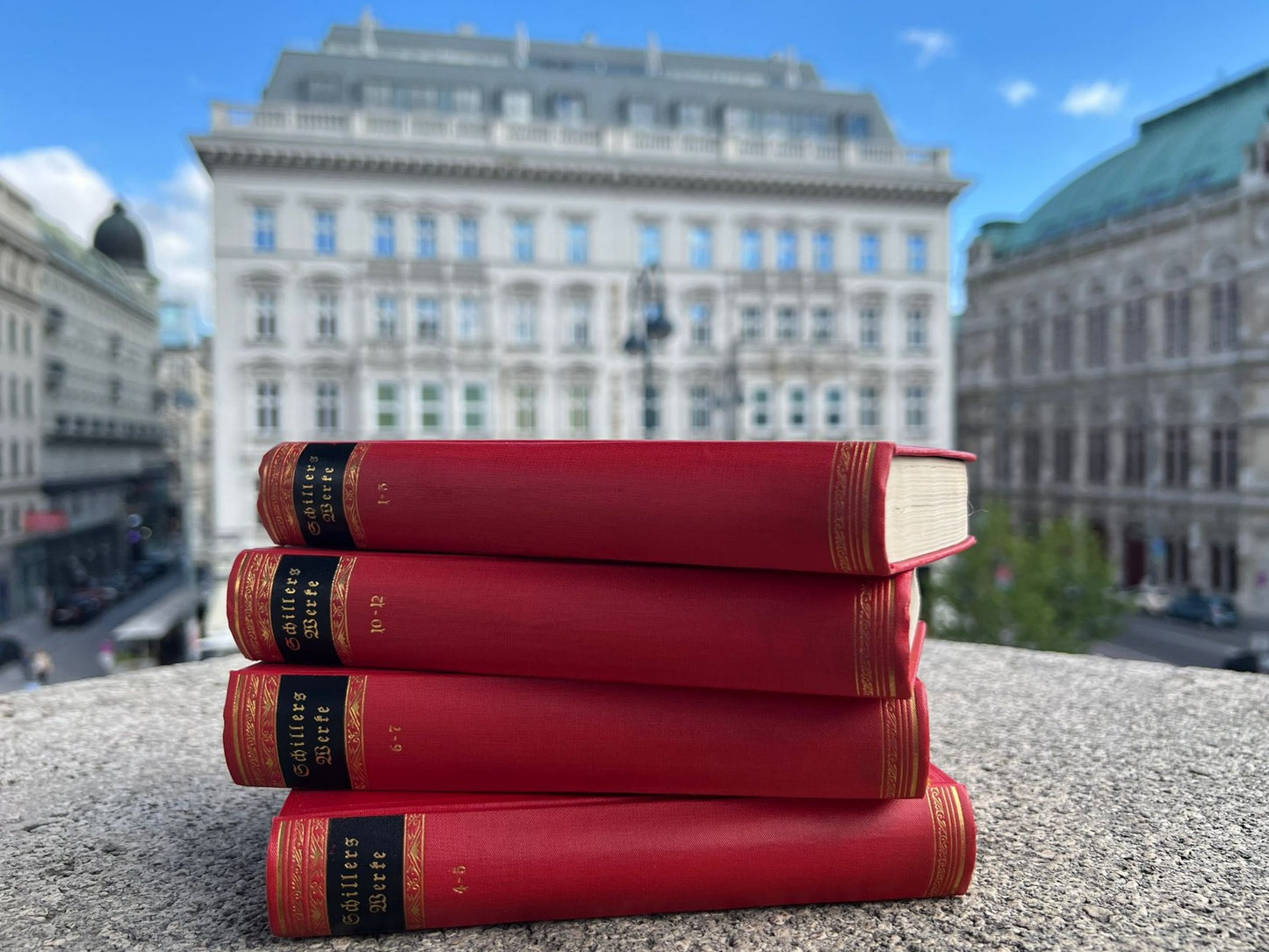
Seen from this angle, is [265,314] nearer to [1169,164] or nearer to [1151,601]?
[1151,601]

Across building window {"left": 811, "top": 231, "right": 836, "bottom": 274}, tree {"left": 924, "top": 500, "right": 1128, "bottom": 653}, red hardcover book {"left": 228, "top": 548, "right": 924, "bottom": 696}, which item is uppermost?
building window {"left": 811, "top": 231, "right": 836, "bottom": 274}

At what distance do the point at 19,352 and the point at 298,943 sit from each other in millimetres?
29965

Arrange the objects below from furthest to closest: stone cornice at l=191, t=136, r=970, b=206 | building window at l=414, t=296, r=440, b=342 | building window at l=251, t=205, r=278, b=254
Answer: building window at l=414, t=296, r=440, b=342, building window at l=251, t=205, r=278, b=254, stone cornice at l=191, t=136, r=970, b=206

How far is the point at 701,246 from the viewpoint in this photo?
85.4 feet

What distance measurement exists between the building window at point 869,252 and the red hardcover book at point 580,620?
26.7 metres

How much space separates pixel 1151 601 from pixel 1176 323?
9708 millimetres

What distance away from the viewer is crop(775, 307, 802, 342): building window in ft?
86.3

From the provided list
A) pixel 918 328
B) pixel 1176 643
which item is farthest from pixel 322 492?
pixel 918 328

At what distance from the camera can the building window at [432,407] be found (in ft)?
80.5

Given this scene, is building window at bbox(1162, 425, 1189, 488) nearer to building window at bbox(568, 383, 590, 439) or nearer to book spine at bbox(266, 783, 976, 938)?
building window at bbox(568, 383, 590, 439)

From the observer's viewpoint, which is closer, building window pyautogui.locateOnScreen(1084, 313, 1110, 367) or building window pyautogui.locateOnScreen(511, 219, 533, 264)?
building window pyautogui.locateOnScreen(511, 219, 533, 264)

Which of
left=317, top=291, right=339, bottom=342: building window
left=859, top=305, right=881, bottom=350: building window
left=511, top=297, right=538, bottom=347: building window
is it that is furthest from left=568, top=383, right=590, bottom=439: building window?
left=859, top=305, right=881, bottom=350: building window

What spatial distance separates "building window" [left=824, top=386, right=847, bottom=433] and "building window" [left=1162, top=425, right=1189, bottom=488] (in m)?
12.1

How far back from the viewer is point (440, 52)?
29.3 metres
